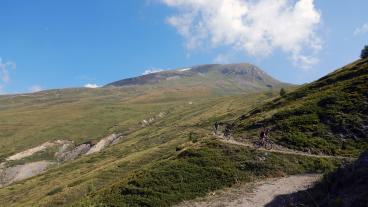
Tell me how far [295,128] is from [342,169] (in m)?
35.3

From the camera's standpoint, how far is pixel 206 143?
2707 inches

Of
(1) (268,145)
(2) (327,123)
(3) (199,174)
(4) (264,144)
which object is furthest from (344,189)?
(2) (327,123)

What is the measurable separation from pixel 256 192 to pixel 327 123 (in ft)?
89.2

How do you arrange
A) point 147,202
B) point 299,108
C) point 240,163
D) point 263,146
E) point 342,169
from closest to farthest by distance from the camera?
1. point 342,169
2. point 147,202
3. point 240,163
4. point 263,146
5. point 299,108

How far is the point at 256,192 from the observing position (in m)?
49.2

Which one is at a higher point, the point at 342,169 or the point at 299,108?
the point at 299,108

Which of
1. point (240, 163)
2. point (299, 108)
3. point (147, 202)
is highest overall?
point (299, 108)

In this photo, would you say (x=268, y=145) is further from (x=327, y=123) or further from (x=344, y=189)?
(x=344, y=189)

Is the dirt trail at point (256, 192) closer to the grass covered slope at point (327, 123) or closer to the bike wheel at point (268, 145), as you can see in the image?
the bike wheel at point (268, 145)

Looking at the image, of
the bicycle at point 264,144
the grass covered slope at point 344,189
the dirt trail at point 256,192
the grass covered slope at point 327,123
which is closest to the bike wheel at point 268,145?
the bicycle at point 264,144

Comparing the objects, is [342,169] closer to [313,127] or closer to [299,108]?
[313,127]

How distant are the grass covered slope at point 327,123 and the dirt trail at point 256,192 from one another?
1149cm

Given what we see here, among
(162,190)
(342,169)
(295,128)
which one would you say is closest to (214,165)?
(162,190)

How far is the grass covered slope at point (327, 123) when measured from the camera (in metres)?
63.7
